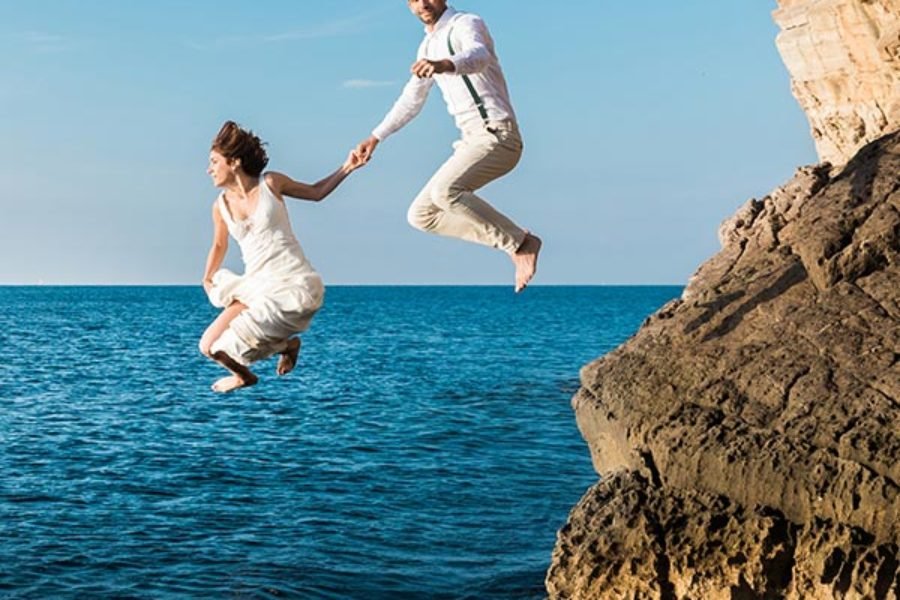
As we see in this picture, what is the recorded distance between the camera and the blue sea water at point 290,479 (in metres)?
24.6

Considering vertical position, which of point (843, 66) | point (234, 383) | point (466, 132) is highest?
point (843, 66)

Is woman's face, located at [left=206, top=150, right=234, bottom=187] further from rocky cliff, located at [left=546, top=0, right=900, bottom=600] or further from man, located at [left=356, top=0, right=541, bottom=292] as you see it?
rocky cliff, located at [left=546, top=0, right=900, bottom=600]

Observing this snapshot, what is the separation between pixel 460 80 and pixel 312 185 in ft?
4.74

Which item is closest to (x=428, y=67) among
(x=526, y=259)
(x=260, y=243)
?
(x=260, y=243)

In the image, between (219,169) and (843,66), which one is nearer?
(219,169)

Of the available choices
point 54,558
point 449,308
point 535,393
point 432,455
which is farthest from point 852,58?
point 449,308

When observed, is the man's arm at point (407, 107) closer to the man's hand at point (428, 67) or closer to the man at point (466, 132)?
the man at point (466, 132)

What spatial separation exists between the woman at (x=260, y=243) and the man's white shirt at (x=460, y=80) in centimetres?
74

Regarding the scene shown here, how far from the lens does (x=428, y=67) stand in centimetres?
981

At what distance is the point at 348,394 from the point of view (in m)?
58.1

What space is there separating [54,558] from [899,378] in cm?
1688

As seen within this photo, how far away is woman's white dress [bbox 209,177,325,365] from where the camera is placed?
10.5 m

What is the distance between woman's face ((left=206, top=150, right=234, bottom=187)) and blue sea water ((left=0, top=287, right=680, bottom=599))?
13781 mm

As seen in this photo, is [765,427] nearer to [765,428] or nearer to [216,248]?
[765,428]
